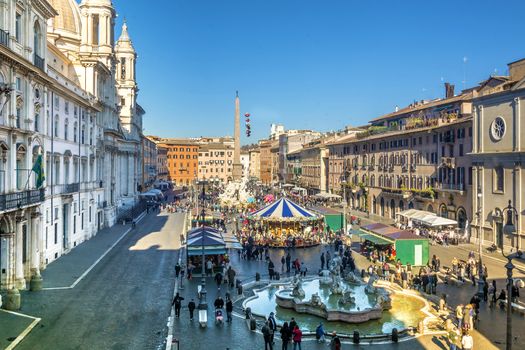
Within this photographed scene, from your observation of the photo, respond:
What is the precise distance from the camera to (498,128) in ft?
134

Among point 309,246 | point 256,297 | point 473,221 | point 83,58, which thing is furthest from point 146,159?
point 256,297

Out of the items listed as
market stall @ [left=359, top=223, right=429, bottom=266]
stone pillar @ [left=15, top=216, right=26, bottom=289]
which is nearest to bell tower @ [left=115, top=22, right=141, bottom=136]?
market stall @ [left=359, top=223, right=429, bottom=266]

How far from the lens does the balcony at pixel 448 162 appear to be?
49125 mm

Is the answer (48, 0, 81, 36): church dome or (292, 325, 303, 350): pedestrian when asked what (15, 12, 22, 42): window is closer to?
(292, 325, 303, 350): pedestrian

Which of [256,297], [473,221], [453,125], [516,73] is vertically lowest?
[256,297]

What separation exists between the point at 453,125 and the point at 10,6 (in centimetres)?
3948

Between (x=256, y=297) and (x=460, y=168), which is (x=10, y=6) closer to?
(x=256, y=297)

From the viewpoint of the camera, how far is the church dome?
56438mm

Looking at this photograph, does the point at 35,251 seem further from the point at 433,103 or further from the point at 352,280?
the point at 433,103

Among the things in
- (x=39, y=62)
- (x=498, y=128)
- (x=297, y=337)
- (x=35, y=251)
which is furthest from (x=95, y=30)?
(x=297, y=337)

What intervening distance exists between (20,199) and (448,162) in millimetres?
38998

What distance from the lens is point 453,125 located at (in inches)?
1943

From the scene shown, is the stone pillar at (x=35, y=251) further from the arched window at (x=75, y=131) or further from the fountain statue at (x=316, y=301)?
the arched window at (x=75, y=131)

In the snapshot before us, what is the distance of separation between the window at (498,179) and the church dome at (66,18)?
46.8 m
